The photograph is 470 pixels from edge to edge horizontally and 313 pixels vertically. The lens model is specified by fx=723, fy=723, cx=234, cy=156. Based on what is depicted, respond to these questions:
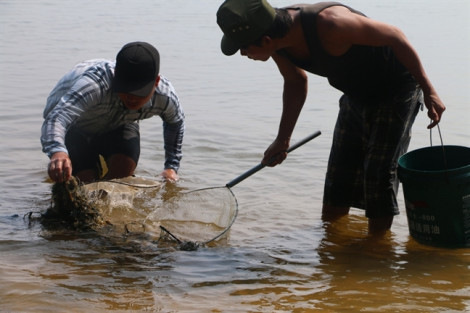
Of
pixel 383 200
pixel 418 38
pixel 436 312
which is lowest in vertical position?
pixel 436 312

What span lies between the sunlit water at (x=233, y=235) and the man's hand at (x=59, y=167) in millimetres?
540

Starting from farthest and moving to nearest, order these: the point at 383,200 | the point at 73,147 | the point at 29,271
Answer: the point at 73,147 < the point at 383,200 < the point at 29,271

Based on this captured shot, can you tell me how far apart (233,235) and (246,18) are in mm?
1923

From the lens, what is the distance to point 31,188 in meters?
6.66

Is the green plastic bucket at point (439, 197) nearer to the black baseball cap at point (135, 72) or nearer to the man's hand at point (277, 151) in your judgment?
the man's hand at point (277, 151)

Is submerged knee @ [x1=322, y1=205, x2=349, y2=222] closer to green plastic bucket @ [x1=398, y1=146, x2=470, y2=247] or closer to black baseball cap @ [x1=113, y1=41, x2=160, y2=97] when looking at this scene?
green plastic bucket @ [x1=398, y1=146, x2=470, y2=247]

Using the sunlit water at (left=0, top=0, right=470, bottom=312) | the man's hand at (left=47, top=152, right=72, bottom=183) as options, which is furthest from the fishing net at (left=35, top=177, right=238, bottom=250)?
the man's hand at (left=47, top=152, right=72, bottom=183)

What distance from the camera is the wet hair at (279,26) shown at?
4121mm

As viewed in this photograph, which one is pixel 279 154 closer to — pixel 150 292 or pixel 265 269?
pixel 265 269

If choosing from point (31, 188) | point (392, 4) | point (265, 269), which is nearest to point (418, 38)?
point (392, 4)

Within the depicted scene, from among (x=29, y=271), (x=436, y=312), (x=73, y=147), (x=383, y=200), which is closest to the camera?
(x=436, y=312)

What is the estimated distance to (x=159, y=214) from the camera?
5.39m

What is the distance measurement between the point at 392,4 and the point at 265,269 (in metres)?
16.6

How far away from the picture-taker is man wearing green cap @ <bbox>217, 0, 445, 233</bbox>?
13.6 ft
